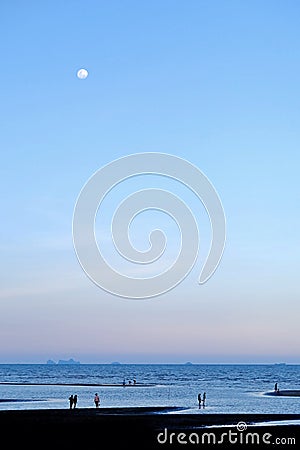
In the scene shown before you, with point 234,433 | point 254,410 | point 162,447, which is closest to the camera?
point 162,447

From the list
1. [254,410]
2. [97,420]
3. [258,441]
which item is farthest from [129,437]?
[254,410]

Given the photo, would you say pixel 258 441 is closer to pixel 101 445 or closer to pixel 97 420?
pixel 101 445

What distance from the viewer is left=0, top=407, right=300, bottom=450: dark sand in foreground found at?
29500 millimetres

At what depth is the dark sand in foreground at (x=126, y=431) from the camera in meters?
29.5

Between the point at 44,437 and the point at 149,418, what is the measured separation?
13544 mm

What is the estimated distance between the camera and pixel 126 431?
3447cm

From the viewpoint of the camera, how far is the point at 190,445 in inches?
1145

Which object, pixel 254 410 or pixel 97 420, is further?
pixel 254 410

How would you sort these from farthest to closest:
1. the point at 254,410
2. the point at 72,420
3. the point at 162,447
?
1. the point at 254,410
2. the point at 72,420
3. the point at 162,447

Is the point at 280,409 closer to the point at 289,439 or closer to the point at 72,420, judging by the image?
the point at 72,420

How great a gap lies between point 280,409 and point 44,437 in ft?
116

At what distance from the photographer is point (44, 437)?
31.6 metres

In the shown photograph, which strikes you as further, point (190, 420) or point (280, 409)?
point (280, 409)

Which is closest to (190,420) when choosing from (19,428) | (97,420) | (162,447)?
(97,420)
